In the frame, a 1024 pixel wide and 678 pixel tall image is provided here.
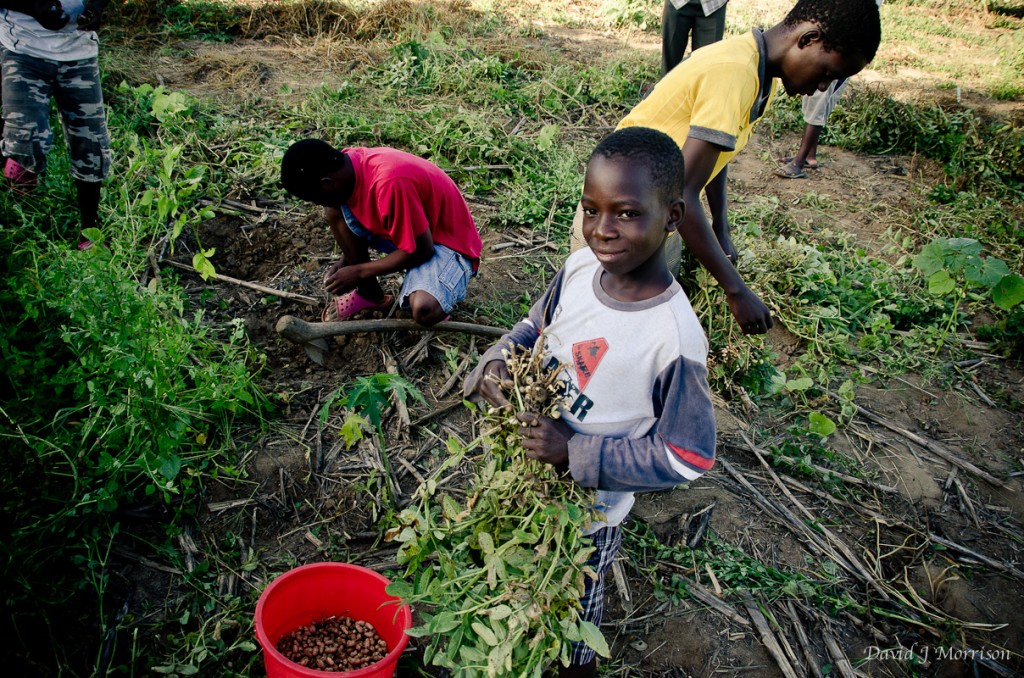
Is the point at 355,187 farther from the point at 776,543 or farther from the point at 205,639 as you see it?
the point at 776,543

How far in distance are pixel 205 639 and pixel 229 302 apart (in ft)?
5.97

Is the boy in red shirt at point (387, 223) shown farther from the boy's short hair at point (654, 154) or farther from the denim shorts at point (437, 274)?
the boy's short hair at point (654, 154)

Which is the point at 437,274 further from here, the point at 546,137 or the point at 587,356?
the point at 546,137

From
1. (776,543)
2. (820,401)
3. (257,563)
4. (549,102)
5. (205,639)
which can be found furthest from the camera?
(549,102)

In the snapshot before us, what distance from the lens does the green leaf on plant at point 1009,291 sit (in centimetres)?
357

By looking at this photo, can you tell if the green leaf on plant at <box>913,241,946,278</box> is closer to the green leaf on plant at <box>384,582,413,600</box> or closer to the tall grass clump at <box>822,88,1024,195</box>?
the tall grass clump at <box>822,88,1024,195</box>

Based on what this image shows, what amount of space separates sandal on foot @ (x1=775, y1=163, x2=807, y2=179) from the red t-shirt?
3201mm

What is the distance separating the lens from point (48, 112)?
3357 millimetres

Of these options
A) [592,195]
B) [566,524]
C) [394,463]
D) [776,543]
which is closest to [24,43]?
[394,463]

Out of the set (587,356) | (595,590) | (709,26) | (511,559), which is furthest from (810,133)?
(511,559)

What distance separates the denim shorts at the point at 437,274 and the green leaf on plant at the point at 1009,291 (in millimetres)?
2939

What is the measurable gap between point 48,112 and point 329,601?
2941 millimetres

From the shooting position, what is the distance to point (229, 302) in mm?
3465

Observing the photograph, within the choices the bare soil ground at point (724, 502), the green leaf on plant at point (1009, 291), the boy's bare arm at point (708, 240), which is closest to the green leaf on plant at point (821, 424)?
the bare soil ground at point (724, 502)
